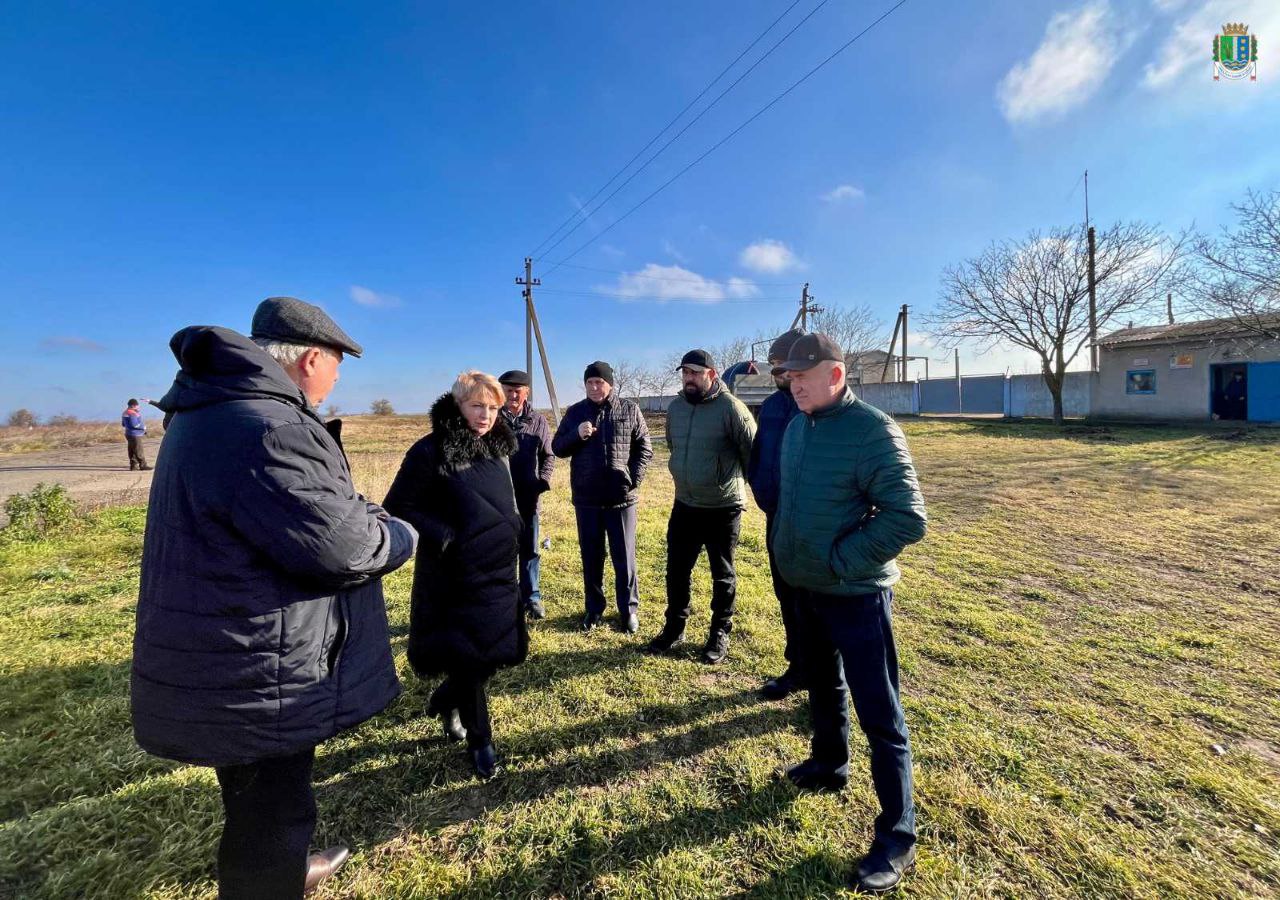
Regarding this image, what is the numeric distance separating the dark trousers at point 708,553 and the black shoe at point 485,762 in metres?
1.50

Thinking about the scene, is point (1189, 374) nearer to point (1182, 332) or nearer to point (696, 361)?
point (1182, 332)

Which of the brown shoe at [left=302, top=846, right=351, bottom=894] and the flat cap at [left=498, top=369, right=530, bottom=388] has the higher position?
the flat cap at [left=498, top=369, right=530, bottom=388]

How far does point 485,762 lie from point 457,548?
3.60 ft

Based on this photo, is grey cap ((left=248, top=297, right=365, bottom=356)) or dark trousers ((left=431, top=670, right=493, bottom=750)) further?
dark trousers ((left=431, top=670, right=493, bottom=750))

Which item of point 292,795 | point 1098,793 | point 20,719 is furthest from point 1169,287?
point 20,719

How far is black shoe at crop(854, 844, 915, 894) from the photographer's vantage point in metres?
1.80

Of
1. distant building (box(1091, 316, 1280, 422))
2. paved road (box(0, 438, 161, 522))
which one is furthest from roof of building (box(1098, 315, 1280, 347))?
paved road (box(0, 438, 161, 522))

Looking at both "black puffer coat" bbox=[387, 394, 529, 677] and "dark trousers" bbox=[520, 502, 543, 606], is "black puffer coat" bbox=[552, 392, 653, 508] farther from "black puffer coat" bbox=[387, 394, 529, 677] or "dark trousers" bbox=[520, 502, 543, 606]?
"black puffer coat" bbox=[387, 394, 529, 677]

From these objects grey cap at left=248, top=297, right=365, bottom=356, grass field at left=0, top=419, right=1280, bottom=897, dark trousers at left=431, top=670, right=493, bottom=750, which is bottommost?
grass field at left=0, top=419, right=1280, bottom=897

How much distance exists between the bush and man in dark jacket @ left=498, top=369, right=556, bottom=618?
22.3 ft

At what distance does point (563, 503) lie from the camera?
351 inches

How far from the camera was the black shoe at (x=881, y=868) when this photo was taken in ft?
5.92

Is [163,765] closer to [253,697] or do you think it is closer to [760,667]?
[253,697]

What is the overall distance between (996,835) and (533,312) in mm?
20618
